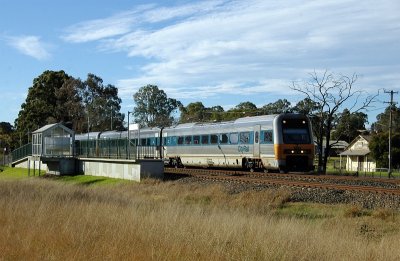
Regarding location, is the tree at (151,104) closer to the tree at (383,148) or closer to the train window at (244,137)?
the tree at (383,148)

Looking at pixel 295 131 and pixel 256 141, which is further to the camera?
pixel 256 141

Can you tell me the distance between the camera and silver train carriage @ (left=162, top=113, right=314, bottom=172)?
1231 inches

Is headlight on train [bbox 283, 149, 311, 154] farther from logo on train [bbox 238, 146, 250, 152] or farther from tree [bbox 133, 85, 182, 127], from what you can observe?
tree [bbox 133, 85, 182, 127]

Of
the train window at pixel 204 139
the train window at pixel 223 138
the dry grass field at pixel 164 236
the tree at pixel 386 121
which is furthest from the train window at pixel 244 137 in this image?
the tree at pixel 386 121

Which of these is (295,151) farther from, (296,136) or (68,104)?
(68,104)

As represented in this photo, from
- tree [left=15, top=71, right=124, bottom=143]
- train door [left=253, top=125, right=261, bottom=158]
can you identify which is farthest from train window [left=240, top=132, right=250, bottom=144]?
tree [left=15, top=71, right=124, bottom=143]

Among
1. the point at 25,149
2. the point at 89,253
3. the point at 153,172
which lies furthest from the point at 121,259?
the point at 25,149

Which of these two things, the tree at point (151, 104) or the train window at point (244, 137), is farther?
the tree at point (151, 104)

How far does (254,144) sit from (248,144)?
0.67 meters

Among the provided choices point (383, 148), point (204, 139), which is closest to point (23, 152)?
point (204, 139)

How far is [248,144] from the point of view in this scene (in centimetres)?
3375

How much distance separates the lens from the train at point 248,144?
3131 centimetres

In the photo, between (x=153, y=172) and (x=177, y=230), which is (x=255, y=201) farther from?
(x=153, y=172)

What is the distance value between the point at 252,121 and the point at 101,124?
191 feet
